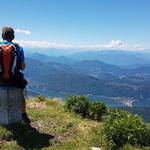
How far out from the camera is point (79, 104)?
13406mm

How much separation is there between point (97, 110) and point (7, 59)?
15.7 ft

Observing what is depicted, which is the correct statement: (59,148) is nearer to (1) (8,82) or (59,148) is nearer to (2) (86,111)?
(1) (8,82)

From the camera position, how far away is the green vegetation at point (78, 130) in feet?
30.1

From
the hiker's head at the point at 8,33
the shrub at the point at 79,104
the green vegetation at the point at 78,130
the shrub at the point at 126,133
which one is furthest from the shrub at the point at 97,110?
the hiker's head at the point at 8,33

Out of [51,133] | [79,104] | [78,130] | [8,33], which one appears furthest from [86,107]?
[8,33]

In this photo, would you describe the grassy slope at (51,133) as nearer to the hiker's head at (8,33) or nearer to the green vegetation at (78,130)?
the green vegetation at (78,130)

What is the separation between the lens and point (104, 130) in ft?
31.7

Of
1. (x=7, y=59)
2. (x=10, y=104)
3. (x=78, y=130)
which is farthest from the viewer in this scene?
(x=78, y=130)

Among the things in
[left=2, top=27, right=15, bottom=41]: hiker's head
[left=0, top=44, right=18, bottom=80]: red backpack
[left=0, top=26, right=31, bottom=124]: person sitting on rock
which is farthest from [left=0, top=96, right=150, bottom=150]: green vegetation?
[left=2, top=27, right=15, bottom=41]: hiker's head

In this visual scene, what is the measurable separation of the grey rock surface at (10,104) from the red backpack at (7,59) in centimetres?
47

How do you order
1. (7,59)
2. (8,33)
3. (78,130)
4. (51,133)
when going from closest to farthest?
1. (7,59)
2. (8,33)
3. (51,133)
4. (78,130)

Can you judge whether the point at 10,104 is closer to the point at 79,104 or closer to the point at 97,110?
the point at 79,104

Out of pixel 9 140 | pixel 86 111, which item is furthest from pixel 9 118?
pixel 86 111

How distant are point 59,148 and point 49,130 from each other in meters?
1.81
